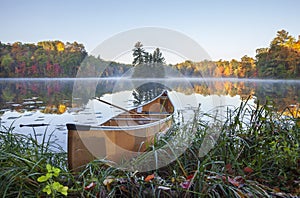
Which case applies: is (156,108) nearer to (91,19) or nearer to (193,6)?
(193,6)

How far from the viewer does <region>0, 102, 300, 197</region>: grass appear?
1242 mm

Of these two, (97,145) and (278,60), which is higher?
(278,60)

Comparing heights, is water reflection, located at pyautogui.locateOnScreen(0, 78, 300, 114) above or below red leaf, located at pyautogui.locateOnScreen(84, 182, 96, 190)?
A: below

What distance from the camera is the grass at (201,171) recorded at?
124 cm

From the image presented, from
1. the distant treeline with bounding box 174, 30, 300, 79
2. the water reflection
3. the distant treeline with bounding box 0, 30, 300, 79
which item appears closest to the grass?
the water reflection

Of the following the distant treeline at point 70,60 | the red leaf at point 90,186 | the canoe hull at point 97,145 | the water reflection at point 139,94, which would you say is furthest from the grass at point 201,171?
the distant treeline at point 70,60

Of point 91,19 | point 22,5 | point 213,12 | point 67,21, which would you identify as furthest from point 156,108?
point 22,5

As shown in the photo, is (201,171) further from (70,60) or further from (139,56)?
(70,60)

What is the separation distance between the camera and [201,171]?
126cm

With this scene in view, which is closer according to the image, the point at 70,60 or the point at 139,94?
the point at 139,94

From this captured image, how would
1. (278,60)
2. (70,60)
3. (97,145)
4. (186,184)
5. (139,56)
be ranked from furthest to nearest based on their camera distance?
(70,60) < (278,60) < (139,56) < (97,145) < (186,184)

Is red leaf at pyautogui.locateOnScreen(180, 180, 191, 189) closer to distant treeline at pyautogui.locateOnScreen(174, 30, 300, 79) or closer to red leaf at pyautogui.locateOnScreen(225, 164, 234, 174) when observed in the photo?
red leaf at pyautogui.locateOnScreen(225, 164, 234, 174)

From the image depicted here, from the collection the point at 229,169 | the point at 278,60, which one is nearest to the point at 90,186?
the point at 229,169

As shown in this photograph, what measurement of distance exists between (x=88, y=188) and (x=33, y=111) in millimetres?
8966
